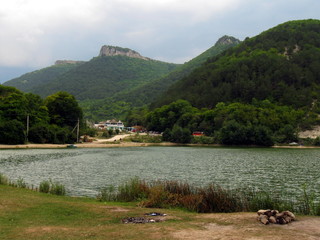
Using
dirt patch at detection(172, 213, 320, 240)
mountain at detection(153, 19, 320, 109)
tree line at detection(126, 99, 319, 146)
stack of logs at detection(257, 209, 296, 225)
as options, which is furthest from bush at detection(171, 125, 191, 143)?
stack of logs at detection(257, 209, 296, 225)

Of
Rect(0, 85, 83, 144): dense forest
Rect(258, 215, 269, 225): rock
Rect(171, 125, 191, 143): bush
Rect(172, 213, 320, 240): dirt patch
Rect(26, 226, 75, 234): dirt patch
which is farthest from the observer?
Rect(171, 125, 191, 143): bush

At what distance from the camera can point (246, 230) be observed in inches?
457

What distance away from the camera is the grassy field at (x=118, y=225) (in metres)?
10.9

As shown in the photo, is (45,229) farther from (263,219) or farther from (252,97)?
(252,97)

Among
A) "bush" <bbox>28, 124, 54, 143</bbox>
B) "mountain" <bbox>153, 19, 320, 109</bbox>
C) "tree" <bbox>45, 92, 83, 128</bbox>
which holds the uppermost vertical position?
"mountain" <bbox>153, 19, 320, 109</bbox>

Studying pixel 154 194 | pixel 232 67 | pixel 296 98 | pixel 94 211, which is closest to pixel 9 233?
pixel 94 211

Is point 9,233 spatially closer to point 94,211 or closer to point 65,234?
point 65,234

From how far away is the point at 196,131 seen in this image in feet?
454

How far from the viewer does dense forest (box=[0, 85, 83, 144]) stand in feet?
264

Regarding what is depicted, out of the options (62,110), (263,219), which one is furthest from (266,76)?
(263,219)

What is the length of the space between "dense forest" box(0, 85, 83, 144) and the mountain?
80810 mm

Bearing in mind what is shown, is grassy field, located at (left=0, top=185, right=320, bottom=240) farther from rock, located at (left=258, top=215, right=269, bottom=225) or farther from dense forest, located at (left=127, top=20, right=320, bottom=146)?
dense forest, located at (left=127, top=20, right=320, bottom=146)

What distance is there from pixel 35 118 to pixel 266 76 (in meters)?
112

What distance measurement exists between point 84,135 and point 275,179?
90280mm
